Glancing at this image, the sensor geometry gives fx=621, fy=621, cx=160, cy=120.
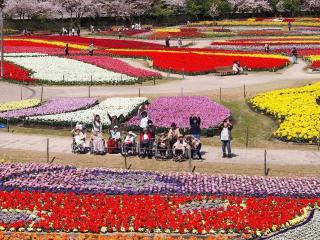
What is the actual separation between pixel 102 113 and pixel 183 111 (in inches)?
167

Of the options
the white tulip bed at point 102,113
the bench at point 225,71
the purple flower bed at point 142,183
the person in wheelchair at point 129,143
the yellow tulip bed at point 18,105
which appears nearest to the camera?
the purple flower bed at point 142,183

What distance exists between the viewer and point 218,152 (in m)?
25.8

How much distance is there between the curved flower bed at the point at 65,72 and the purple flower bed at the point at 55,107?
8.99 meters

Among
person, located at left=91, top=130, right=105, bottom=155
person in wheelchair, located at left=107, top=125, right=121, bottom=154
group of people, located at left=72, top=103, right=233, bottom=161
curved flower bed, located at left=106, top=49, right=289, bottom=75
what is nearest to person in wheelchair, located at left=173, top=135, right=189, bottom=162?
group of people, located at left=72, top=103, right=233, bottom=161

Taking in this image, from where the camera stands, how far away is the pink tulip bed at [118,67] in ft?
154

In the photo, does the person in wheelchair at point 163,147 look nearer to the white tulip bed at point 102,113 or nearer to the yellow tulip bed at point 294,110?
the yellow tulip bed at point 294,110

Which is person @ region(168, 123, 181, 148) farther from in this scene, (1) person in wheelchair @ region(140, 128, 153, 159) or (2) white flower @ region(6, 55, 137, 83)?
(2) white flower @ region(6, 55, 137, 83)

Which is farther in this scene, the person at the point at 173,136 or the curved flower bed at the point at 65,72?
the curved flower bed at the point at 65,72

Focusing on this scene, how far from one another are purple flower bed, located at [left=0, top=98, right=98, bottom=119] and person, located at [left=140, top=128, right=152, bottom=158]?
9.31 meters

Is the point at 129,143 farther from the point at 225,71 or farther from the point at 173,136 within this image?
the point at 225,71

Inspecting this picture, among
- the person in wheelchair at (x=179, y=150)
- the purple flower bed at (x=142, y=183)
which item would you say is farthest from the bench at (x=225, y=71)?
the purple flower bed at (x=142, y=183)

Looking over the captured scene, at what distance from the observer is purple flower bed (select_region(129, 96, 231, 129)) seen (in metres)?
30.4

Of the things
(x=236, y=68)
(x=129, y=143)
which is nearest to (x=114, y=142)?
(x=129, y=143)

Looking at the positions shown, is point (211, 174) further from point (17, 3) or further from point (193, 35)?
point (17, 3)
